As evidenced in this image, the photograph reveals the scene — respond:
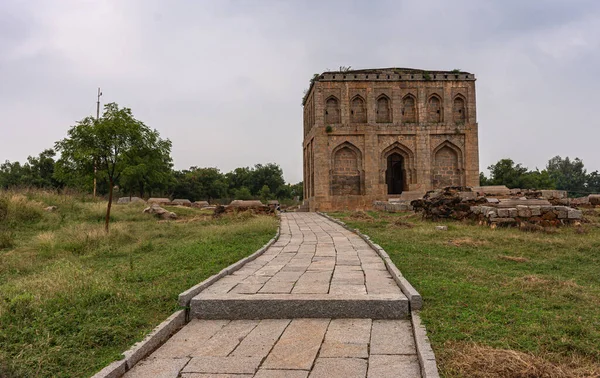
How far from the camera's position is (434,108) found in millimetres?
26750

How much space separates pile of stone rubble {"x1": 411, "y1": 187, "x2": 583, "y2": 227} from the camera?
39.2ft

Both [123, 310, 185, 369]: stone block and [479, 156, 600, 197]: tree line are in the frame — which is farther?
[479, 156, 600, 197]: tree line

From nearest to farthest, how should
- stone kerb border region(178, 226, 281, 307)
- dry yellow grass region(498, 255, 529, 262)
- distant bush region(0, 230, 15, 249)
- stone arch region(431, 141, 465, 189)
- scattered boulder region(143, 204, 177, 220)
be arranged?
stone kerb border region(178, 226, 281, 307), dry yellow grass region(498, 255, 529, 262), distant bush region(0, 230, 15, 249), scattered boulder region(143, 204, 177, 220), stone arch region(431, 141, 465, 189)

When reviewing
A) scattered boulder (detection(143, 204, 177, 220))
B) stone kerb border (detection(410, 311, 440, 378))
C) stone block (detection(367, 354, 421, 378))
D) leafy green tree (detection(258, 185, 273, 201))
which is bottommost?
stone block (detection(367, 354, 421, 378))

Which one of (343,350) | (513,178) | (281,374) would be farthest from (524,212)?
(513,178)

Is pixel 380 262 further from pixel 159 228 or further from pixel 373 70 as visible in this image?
pixel 373 70

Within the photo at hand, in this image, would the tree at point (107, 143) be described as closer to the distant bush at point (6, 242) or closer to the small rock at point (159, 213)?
the distant bush at point (6, 242)

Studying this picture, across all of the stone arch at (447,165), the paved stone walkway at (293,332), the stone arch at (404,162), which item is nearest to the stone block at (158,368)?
the paved stone walkway at (293,332)

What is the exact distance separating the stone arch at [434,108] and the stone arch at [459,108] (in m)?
0.86

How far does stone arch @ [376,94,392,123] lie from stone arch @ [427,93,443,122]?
97.5 inches

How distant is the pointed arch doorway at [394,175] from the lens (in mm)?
30000

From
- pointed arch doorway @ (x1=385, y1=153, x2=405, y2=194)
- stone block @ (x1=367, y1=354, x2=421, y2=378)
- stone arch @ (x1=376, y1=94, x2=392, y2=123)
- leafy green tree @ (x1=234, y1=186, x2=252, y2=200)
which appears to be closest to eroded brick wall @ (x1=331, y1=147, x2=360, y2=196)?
stone arch @ (x1=376, y1=94, x2=392, y2=123)

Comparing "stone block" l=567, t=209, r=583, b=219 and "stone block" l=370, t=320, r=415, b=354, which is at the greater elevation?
"stone block" l=567, t=209, r=583, b=219

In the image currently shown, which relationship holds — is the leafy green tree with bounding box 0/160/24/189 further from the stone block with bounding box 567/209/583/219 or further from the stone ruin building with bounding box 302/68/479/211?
the stone block with bounding box 567/209/583/219
